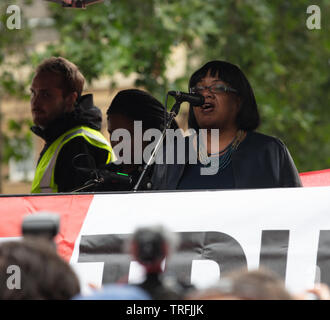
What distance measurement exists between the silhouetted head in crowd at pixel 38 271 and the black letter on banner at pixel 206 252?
1.55 meters

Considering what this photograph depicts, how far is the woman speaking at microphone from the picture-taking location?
3701 mm

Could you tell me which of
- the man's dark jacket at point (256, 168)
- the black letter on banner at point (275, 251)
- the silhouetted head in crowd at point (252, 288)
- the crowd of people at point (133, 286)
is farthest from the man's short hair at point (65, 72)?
the silhouetted head in crowd at point (252, 288)

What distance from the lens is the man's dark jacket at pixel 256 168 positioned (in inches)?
145

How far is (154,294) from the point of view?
1.65m

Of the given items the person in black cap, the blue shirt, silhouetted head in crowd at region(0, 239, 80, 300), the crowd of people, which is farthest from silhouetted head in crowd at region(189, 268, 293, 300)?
the person in black cap

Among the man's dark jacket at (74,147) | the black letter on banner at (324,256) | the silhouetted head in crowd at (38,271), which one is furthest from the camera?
the man's dark jacket at (74,147)

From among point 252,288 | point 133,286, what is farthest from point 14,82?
point 252,288

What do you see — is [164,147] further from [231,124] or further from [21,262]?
[21,262]

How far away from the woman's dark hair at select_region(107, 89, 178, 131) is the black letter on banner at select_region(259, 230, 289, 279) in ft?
4.46

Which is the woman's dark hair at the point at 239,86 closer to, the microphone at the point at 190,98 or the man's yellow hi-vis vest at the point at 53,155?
the microphone at the point at 190,98

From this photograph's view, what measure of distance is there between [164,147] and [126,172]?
375 mm

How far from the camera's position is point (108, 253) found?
3266 millimetres

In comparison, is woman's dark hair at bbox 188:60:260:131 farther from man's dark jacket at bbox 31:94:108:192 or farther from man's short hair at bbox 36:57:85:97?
man's short hair at bbox 36:57:85:97
